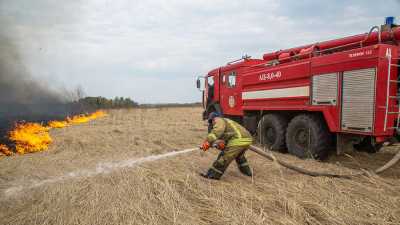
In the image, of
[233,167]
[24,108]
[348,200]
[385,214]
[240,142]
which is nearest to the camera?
[385,214]

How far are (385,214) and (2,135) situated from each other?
10.1 m

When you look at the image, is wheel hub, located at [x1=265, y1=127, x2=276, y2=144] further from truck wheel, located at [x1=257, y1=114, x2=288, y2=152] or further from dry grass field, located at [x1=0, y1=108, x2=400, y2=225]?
dry grass field, located at [x1=0, y1=108, x2=400, y2=225]

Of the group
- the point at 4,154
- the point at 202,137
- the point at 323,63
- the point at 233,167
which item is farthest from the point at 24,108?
the point at 323,63

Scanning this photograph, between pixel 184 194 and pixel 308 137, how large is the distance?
4.23 m

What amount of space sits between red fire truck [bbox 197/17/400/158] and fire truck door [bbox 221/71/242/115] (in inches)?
1.5

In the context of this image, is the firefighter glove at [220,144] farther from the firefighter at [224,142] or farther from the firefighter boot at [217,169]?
the firefighter boot at [217,169]

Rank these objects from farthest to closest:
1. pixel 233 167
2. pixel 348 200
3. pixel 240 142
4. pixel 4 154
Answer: pixel 4 154 < pixel 233 167 < pixel 240 142 < pixel 348 200

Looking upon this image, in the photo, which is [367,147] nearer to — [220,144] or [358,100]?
[358,100]

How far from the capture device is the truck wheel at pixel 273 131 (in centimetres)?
903

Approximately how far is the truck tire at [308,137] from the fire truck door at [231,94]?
2753 millimetres

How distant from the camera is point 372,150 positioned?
7.89m

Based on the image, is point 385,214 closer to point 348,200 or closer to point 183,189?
point 348,200

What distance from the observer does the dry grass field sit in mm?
4000

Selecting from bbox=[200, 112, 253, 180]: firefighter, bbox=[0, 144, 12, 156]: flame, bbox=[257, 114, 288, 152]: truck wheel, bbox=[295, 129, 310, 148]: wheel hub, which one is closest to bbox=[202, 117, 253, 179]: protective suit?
bbox=[200, 112, 253, 180]: firefighter
